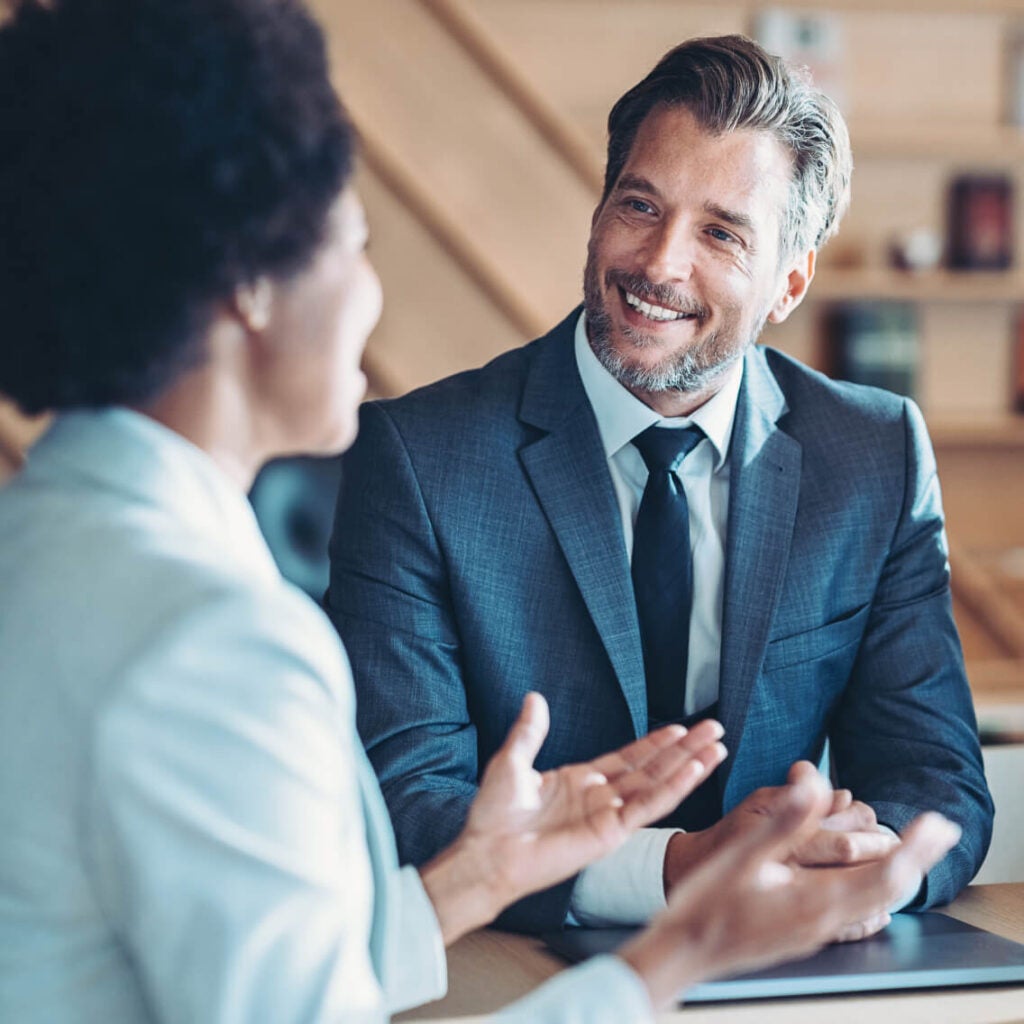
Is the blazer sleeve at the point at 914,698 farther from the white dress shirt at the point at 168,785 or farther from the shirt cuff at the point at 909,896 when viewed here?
the white dress shirt at the point at 168,785

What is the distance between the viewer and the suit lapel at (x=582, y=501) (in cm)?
161

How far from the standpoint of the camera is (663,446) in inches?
67.6

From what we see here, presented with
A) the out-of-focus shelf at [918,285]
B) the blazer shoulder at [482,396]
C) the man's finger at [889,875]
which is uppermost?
the blazer shoulder at [482,396]

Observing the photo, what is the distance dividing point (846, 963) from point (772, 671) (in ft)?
1.63

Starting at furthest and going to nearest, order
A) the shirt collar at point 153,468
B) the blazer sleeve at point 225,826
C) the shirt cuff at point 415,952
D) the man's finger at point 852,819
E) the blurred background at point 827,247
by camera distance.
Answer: the blurred background at point 827,247
the man's finger at point 852,819
the shirt cuff at point 415,952
the shirt collar at point 153,468
the blazer sleeve at point 225,826

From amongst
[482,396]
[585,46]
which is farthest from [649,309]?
[585,46]

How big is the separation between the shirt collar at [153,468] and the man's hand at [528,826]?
0.29m

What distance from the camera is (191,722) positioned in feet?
2.42

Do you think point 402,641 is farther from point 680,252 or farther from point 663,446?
point 680,252

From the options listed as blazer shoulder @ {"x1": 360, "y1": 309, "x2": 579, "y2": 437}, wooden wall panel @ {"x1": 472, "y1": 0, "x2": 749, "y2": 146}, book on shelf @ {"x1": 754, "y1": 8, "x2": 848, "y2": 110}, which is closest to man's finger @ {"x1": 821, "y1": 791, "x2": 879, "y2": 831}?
blazer shoulder @ {"x1": 360, "y1": 309, "x2": 579, "y2": 437}

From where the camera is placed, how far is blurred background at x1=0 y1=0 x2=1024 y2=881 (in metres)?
3.57

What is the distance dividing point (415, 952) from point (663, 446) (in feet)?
2.71

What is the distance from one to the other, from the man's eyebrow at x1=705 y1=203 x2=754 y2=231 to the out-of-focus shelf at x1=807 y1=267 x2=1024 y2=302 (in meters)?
2.18

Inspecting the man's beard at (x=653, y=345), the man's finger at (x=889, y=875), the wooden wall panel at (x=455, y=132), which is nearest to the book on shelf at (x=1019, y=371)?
the wooden wall panel at (x=455, y=132)
